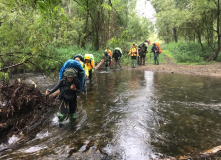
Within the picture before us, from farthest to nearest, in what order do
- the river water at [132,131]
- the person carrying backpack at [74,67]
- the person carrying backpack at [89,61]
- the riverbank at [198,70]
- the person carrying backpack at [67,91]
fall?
1. the riverbank at [198,70]
2. the person carrying backpack at [89,61]
3. the person carrying backpack at [74,67]
4. the person carrying backpack at [67,91]
5. the river water at [132,131]

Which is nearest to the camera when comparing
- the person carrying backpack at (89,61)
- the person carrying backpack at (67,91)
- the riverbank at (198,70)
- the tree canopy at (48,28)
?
the tree canopy at (48,28)

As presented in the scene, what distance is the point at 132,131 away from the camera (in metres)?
4.44

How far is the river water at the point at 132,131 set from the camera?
11.7ft

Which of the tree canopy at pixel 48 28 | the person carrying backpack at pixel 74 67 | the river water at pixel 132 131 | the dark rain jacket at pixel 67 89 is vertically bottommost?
the river water at pixel 132 131

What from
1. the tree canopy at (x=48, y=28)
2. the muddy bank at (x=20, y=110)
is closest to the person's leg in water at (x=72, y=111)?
the muddy bank at (x=20, y=110)

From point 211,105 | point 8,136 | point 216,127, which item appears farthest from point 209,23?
point 8,136

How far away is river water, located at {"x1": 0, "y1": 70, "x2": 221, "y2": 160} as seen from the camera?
3.55 meters

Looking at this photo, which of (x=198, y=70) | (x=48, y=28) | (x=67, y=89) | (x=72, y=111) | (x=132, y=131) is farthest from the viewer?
(x=198, y=70)

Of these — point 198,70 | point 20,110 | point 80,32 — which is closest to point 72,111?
point 20,110

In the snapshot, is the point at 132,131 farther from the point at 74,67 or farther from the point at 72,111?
the point at 74,67

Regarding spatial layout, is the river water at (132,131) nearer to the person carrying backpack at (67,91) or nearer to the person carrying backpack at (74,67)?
the person carrying backpack at (67,91)

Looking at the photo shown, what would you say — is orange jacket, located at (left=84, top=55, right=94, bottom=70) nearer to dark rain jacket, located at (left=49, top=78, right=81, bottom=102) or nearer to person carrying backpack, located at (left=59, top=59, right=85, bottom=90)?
person carrying backpack, located at (left=59, top=59, right=85, bottom=90)

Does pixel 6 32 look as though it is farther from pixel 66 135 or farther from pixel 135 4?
pixel 135 4

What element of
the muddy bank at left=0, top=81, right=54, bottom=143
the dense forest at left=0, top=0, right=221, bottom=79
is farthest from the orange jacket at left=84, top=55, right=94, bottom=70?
the muddy bank at left=0, top=81, right=54, bottom=143
